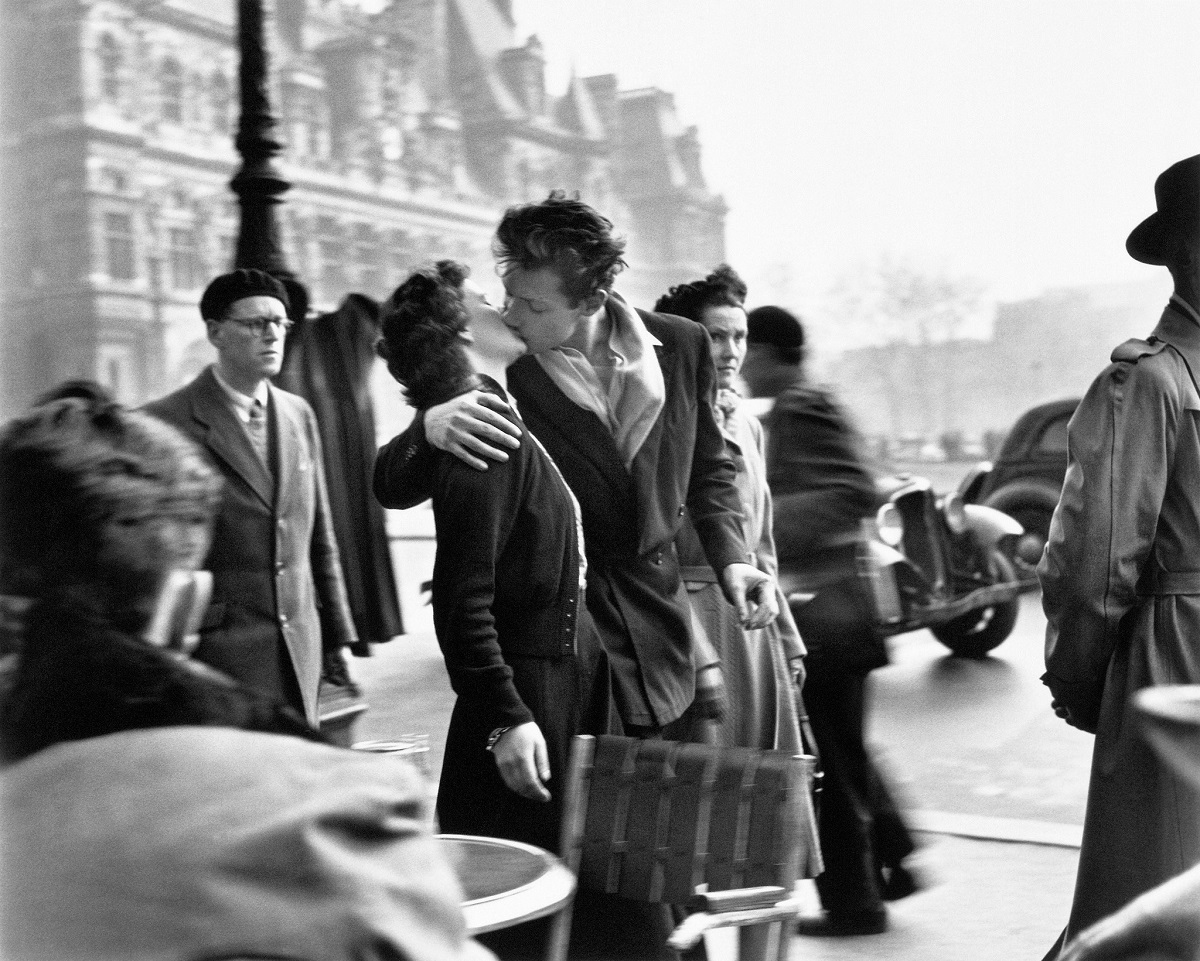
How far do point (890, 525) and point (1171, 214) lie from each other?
6.89 meters

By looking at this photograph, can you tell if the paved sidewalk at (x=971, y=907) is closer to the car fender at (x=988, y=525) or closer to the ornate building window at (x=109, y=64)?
the car fender at (x=988, y=525)

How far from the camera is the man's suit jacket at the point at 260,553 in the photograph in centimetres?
446

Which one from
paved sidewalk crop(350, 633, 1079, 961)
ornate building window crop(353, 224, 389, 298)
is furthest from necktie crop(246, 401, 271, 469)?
ornate building window crop(353, 224, 389, 298)

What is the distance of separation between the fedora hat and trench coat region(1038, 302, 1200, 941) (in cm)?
18

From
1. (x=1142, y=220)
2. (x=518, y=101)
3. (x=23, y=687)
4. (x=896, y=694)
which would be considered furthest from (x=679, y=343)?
(x=518, y=101)

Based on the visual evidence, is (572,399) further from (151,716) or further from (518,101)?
(518,101)

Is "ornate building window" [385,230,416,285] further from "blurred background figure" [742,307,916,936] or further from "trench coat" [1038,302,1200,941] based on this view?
"trench coat" [1038,302,1200,941]

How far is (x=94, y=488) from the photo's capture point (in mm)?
1617

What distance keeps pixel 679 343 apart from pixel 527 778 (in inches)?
47.5

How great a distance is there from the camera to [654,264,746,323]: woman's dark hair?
4625mm

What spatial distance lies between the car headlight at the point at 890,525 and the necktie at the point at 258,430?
5.97 m

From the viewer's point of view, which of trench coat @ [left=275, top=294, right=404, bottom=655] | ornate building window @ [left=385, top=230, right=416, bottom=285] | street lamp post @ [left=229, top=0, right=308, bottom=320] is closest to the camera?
street lamp post @ [left=229, top=0, right=308, bottom=320]

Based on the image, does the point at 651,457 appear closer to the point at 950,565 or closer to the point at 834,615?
the point at 834,615

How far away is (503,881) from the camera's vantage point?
7.88ft
